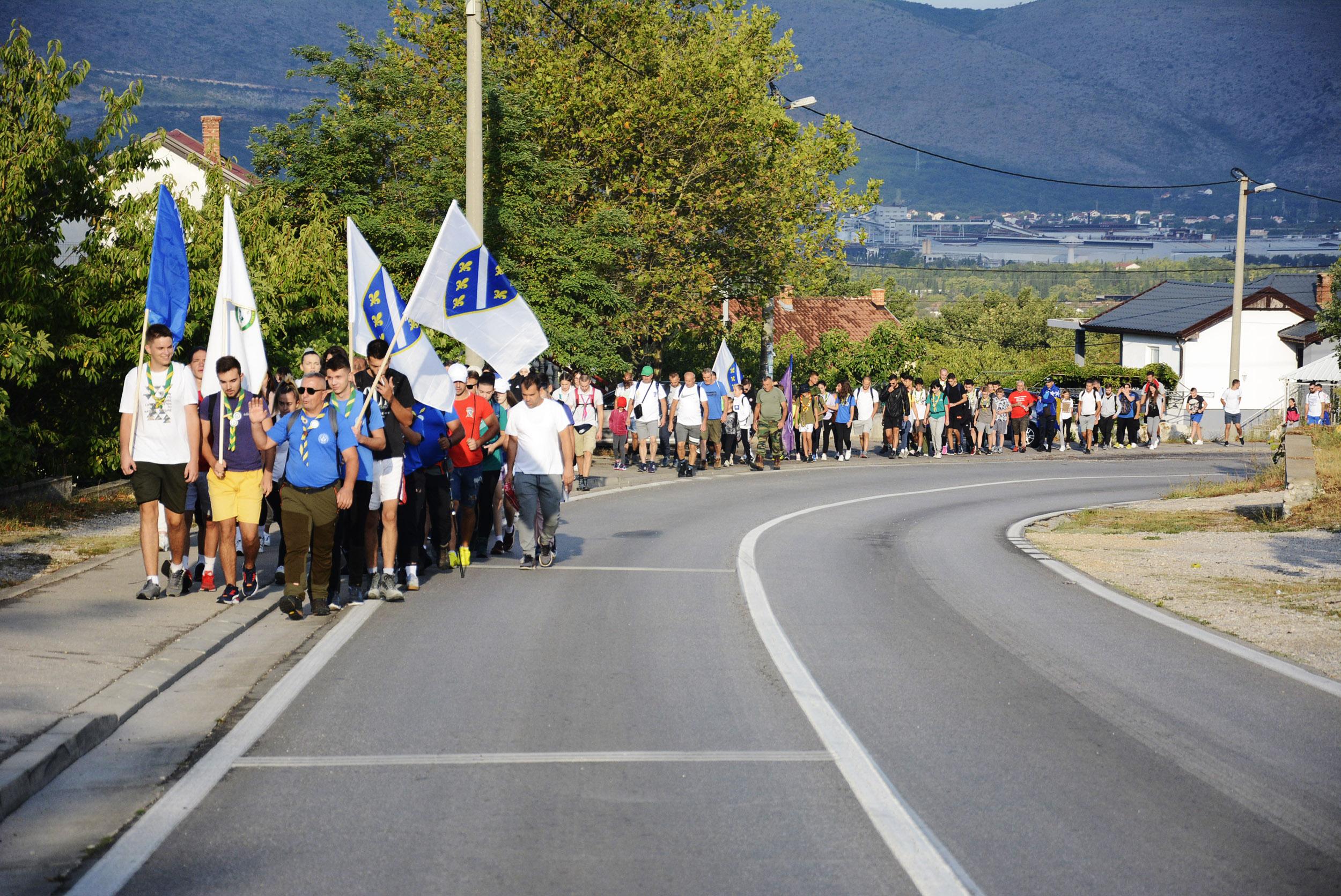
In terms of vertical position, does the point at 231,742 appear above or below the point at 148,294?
below

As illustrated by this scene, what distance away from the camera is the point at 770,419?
2625 centimetres

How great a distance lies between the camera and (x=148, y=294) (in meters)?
10.7

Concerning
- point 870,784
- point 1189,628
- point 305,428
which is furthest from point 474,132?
point 870,784

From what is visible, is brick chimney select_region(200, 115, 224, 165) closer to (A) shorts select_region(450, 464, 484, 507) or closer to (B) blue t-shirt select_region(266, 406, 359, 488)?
(A) shorts select_region(450, 464, 484, 507)

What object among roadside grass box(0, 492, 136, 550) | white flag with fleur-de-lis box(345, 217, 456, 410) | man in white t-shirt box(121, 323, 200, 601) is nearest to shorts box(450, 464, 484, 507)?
white flag with fleur-de-lis box(345, 217, 456, 410)

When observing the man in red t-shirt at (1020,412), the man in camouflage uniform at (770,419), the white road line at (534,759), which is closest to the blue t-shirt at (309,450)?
the white road line at (534,759)

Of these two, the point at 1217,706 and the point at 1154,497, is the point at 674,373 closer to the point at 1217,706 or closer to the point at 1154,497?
the point at 1154,497

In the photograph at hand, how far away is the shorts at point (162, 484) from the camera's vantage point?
10180 millimetres

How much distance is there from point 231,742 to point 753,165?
27.3m

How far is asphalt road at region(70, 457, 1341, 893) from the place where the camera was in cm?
505

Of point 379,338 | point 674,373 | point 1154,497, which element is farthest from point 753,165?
point 379,338

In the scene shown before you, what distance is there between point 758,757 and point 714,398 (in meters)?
19.1

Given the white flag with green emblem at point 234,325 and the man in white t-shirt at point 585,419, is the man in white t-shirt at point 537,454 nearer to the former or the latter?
the white flag with green emblem at point 234,325

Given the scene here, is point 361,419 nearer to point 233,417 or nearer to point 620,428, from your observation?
point 233,417
